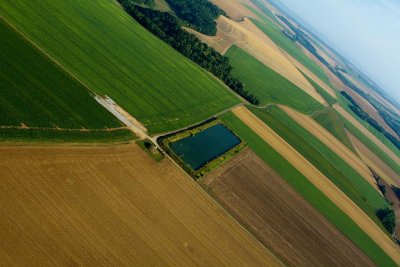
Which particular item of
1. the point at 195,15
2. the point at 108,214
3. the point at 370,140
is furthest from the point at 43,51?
the point at 370,140

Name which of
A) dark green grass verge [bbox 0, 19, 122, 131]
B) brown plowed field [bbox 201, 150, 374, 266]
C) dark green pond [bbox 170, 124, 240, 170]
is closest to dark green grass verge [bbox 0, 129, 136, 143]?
dark green grass verge [bbox 0, 19, 122, 131]

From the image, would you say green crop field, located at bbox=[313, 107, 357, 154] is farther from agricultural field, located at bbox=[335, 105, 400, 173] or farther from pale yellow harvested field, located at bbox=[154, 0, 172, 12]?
pale yellow harvested field, located at bbox=[154, 0, 172, 12]

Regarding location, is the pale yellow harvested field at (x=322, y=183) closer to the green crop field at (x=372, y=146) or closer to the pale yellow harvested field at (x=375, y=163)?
the pale yellow harvested field at (x=375, y=163)

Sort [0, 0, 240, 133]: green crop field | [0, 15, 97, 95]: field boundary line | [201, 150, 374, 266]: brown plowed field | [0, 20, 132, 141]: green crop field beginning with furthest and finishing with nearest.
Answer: [0, 0, 240, 133]: green crop field < [0, 15, 97, 95]: field boundary line < [201, 150, 374, 266]: brown plowed field < [0, 20, 132, 141]: green crop field

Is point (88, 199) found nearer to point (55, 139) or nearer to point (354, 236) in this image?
point (55, 139)

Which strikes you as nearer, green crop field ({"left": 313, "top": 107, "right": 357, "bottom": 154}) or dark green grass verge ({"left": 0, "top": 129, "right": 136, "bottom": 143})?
dark green grass verge ({"left": 0, "top": 129, "right": 136, "bottom": 143})

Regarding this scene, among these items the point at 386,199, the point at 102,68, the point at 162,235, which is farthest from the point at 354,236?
the point at 102,68
